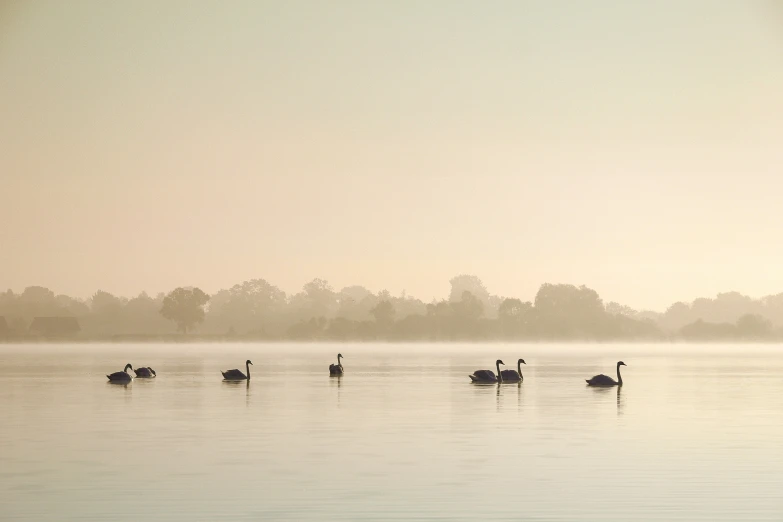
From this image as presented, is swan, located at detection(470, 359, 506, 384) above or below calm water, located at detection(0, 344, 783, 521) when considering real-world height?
above

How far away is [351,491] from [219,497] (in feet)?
7.39

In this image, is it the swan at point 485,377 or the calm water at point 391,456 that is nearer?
the calm water at point 391,456

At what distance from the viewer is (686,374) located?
2372 inches

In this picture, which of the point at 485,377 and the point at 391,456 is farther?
the point at 485,377

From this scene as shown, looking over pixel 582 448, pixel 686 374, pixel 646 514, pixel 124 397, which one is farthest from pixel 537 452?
pixel 686 374

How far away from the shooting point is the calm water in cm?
1777

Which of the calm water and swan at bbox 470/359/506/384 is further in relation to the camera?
swan at bbox 470/359/506/384

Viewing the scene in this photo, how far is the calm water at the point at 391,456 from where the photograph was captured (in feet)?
58.3

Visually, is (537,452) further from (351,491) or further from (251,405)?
(251,405)

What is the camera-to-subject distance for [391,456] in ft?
76.7

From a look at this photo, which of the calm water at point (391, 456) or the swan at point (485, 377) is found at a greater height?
the swan at point (485, 377)

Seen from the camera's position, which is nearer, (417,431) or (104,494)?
(104,494)

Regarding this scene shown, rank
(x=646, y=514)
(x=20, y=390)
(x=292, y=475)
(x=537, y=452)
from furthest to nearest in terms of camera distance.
Answer: 1. (x=20, y=390)
2. (x=537, y=452)
3. (x=292, y=475)
4. (x=646, y=514)

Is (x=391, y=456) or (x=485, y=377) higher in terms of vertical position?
(x=485, y=377)
